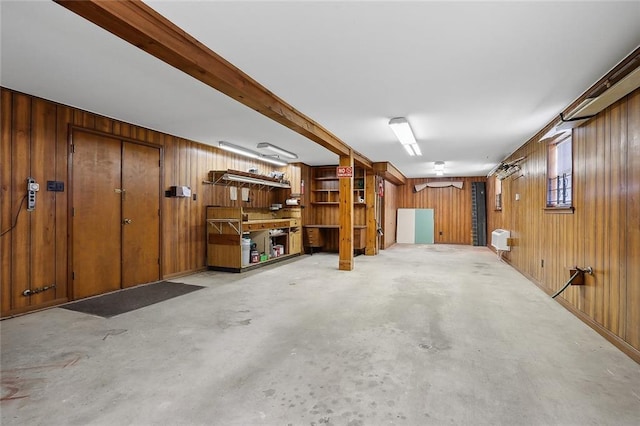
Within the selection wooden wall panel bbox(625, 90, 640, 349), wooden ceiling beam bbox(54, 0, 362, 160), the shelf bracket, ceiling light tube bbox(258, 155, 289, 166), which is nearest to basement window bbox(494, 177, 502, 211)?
ceiling light tube bbox(258, 155, 289, 166)

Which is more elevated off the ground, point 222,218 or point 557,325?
point 222,218

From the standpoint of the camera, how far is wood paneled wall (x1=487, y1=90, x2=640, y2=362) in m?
2.50

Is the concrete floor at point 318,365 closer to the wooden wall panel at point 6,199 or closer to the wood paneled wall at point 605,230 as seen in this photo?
the wood paneled wall at point 605,230

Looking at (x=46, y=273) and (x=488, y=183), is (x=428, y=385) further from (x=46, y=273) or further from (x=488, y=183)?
(x=488, y=183)

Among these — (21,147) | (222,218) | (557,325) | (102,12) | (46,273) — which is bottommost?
(557,325)

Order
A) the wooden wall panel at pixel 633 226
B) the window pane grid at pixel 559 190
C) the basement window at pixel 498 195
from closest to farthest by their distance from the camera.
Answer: the wooden wall panel at pixel 633 226, the window pane grid at pixel 559 190, the basement window at pixel 498 195

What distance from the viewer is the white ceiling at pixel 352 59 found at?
201 cm

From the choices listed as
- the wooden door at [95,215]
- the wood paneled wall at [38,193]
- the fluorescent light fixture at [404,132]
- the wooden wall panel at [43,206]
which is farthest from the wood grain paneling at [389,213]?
the wooden wall panel at [43,206]

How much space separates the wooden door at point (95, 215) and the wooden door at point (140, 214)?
0.11m

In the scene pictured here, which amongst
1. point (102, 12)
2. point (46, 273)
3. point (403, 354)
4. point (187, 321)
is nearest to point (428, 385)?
point (403, 354)

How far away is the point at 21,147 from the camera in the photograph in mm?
3432

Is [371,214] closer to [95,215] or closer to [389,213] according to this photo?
[389,213]

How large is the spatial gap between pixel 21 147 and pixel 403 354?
4521 mm

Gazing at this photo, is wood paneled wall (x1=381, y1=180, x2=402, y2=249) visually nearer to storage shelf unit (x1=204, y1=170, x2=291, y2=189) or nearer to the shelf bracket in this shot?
storage shelf unit (x1=204, y1=170, x2=291, y2=189)
